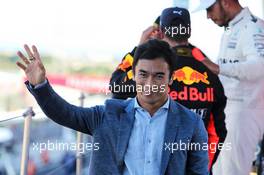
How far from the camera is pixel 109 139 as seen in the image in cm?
129

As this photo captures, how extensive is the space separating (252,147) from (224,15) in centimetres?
57

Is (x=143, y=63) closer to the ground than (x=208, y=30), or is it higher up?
closer to the ground

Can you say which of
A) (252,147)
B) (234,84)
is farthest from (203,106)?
(252,147)

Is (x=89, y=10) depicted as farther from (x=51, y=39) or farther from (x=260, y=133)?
(x=260, y=133)

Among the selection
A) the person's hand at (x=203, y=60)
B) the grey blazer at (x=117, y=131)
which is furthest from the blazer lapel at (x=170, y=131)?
the person's hand at (x=203, y=60)

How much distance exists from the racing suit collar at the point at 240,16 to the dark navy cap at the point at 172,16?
0.40 m

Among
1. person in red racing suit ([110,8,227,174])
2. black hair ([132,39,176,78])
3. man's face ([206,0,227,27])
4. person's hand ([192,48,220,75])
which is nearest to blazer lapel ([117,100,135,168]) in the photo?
black hair ([132,39,176,78])

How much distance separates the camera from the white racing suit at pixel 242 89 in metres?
2.23

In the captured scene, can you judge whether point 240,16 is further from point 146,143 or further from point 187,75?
point 146,143

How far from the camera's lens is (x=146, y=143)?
1294 mm

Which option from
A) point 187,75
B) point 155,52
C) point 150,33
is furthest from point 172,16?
point 155,52

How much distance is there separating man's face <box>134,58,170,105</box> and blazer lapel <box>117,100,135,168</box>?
4cm

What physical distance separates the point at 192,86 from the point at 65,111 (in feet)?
2.49

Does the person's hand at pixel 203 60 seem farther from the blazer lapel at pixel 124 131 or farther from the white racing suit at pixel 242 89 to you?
the blazer lapel at pixel 124 131
